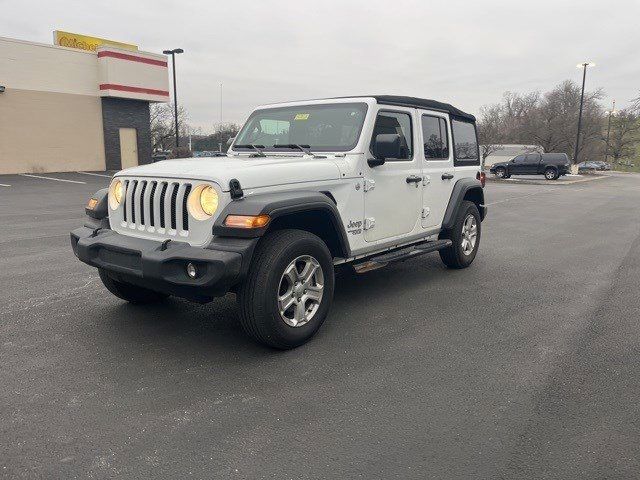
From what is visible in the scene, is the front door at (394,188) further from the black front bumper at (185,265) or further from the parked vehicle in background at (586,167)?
the parked vehicle in background at (586,167)

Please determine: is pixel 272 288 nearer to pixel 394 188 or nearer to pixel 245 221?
pixel 245 221

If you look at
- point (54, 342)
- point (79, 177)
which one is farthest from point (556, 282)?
point (79, 177)

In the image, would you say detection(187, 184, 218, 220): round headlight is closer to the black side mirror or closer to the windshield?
the windshield

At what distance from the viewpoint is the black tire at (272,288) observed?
11.8 feet

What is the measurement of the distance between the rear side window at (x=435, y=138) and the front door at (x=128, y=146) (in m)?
24.4

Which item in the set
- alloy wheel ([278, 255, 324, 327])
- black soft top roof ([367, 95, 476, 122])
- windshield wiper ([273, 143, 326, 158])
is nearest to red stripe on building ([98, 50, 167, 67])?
black soft top roof ([367, 95, 476, 122])

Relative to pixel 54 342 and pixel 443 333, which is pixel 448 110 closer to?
pixel 443 333

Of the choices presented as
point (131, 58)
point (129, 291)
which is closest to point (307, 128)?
point (129, 291)

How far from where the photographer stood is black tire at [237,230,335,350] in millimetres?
3588

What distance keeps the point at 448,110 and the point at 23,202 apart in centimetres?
1281

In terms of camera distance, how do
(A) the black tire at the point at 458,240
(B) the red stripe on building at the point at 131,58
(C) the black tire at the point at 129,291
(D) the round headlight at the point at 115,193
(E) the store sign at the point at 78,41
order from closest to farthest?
1. (D) the round headlight at the point at 115,193
2. (C) the black tire at the point at 129,291
3. (A) the black tire at the point at 458,240
4. (B) the red stripe on building at the point at 131,58
5. (E) the store sign at the point at 78,41

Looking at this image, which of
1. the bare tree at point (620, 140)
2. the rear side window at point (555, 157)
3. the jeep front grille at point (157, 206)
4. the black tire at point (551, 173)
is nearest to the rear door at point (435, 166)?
the jeep front grille at point (157, 206)

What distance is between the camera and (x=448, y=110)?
247 inches

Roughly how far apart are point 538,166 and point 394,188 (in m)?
30.7
